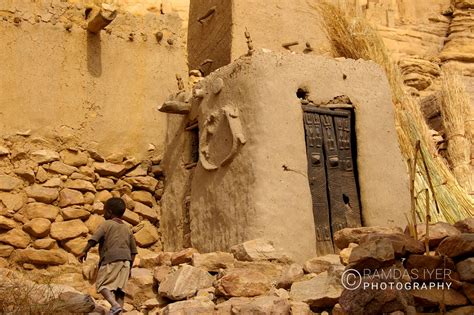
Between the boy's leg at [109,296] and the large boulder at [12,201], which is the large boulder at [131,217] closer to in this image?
the large boulder at [12,201]

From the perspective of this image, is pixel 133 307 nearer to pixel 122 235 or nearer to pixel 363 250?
pixel 122 235

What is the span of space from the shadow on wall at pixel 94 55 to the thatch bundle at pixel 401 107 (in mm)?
3129

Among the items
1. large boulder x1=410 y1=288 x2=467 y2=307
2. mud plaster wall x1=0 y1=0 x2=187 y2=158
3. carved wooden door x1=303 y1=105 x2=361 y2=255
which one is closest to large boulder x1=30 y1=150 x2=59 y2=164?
mud plaster wall x1=0 y1=0 x2=187 y2=158

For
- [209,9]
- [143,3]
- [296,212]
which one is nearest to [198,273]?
[296,212]

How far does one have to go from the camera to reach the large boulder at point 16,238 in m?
6.73

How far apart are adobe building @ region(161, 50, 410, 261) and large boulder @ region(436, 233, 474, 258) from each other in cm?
189

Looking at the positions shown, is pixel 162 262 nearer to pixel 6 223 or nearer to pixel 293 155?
pixel 293 155

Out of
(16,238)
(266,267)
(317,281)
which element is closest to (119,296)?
(266,267)

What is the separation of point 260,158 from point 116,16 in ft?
9.68

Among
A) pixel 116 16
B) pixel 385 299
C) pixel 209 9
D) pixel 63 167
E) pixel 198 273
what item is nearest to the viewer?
pixel 385 299

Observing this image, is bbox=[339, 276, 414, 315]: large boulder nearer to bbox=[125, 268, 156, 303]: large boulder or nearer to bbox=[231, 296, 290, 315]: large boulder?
bbox=[231, 296, 290, 315]: large boulder

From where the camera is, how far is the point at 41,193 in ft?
23.0

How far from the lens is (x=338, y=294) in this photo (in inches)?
174

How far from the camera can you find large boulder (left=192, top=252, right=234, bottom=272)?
5.51m
